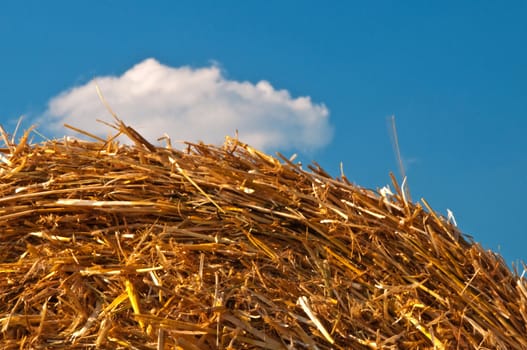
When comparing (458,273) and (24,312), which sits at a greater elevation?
(458,273)

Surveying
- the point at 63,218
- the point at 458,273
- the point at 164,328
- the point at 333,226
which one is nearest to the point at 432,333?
the point at 458,273

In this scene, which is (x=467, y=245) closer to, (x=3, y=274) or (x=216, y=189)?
(x=216, y=189)

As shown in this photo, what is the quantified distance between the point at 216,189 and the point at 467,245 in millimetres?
881

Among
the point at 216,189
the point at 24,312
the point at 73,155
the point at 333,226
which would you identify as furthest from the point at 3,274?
the point at 333,226

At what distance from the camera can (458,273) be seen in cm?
275

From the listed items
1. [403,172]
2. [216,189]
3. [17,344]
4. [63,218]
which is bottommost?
[17,344]

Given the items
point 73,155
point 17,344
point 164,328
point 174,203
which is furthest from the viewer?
point 73,155

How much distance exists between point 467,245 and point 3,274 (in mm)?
1587

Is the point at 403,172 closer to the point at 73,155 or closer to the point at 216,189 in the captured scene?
the point at 216,189

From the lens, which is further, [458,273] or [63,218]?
[63,218]

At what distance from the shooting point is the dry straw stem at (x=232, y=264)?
8.62 ft

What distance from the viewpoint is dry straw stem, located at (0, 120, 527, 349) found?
263cm

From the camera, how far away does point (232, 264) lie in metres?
2.79

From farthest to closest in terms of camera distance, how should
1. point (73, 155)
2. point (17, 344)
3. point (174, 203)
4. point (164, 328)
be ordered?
point (73, 155) < point (174, 203) < point (17, 344) < point (164, 328)
